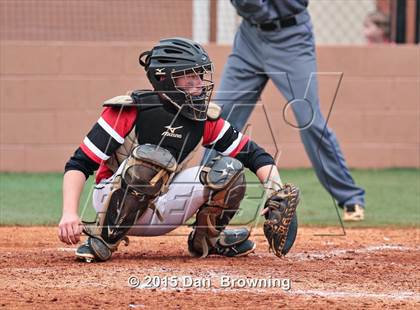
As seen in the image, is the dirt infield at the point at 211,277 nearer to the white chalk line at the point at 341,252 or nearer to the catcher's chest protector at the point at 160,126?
the white chalk line at the point at 341,252

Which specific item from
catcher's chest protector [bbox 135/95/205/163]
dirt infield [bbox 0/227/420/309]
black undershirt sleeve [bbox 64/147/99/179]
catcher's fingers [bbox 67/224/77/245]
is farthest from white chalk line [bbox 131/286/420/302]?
catcher's chest protector [bbox 135/95/205/163]

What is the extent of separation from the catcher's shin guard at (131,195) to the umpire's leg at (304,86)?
7.93 feet

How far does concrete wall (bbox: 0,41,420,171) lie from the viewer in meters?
9.35

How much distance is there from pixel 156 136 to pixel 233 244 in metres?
0.77

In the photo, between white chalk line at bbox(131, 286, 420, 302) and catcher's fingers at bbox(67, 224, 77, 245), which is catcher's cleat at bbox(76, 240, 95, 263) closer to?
catcher's fingers at bbox(67, 224, 77, 245)

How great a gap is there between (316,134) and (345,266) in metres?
2.16

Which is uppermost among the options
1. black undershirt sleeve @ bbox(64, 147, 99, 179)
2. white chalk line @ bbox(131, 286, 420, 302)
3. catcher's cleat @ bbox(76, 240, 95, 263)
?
black undershirt sleeve @ bbox(64, 147, 99, 179)

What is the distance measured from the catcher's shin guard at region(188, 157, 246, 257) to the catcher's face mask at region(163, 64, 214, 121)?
0.29 meters

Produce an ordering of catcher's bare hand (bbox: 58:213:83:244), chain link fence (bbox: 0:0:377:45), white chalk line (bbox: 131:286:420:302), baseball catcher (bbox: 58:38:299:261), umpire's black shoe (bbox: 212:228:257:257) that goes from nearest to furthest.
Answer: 1. white chalk line (bbox: 131:286:420:302)
2. catcher's bare hand (bbox: 58:213:83:244)
3. baseball catcher (bbox: 58:38:299:261)
4. umpire's black shoe (bbox: 212:228:257:257)
5. chain link fence (bbox: 0:0:377:45)

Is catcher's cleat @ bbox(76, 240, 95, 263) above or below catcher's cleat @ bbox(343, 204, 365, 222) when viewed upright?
above

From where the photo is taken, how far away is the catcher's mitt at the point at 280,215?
187 inches

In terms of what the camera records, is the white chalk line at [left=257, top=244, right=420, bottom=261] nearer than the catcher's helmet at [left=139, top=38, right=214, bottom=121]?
No

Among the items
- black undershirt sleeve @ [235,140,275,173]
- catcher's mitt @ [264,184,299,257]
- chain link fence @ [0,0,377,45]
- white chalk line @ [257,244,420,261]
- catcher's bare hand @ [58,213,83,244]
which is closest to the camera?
catcher's bare hand @ [58,213,83,244]

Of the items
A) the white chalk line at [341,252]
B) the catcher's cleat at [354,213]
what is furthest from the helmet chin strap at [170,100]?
the catcher's cleat at [354,213]
